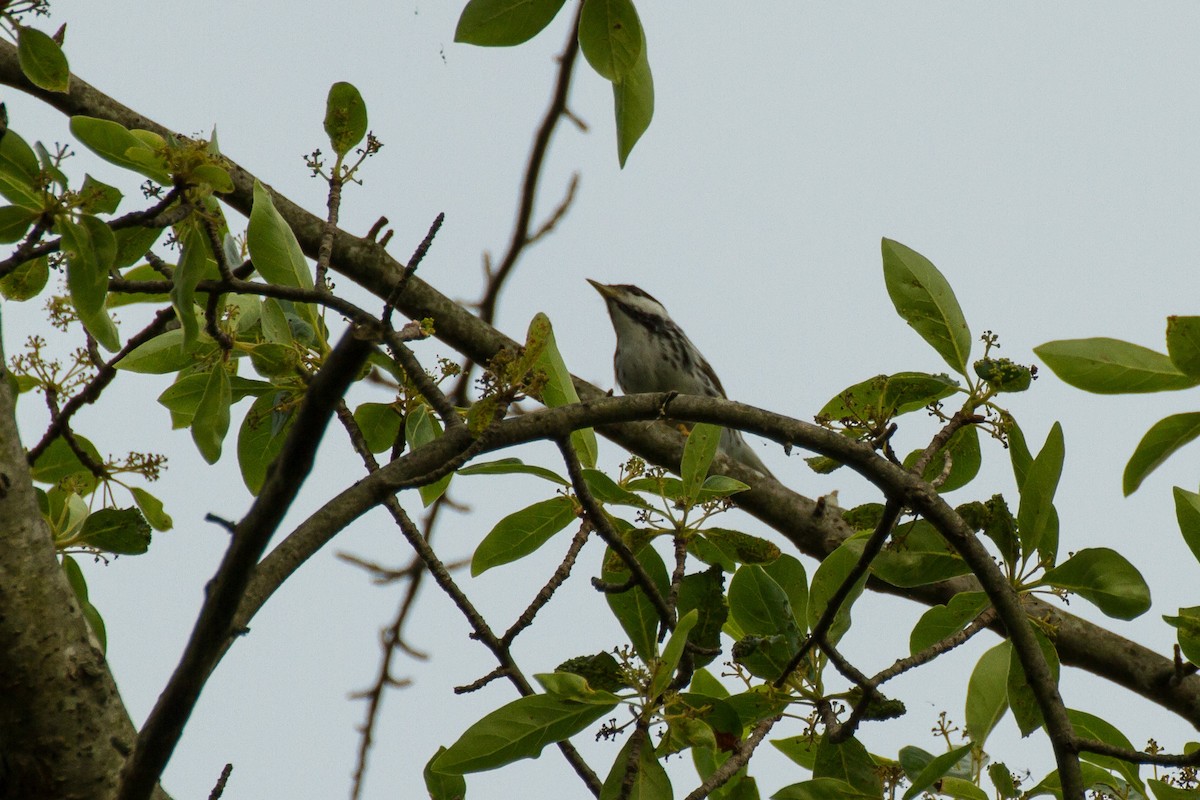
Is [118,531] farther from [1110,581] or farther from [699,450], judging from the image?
[1110,581]

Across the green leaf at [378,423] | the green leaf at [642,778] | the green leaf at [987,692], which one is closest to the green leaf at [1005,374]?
the green leaf at [987,692]

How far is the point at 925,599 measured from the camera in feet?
11.0

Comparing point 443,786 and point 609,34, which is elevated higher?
point 609,34

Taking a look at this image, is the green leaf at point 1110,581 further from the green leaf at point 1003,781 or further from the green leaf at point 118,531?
the green leaf at point 118,531

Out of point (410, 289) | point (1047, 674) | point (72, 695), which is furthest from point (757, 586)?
point (410, 289)

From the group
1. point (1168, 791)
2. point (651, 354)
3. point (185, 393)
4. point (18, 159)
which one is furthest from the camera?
point (651, 354)

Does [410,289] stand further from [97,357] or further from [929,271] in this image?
[929,271]

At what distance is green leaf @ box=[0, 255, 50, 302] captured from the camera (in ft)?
6.93

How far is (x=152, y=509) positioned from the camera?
7.79 ft

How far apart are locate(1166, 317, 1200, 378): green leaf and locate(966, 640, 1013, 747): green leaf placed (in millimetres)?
567

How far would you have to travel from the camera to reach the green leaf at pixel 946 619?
2.06 m

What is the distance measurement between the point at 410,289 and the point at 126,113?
2.83ft

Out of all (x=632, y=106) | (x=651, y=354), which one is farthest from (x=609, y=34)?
(x=651, y=354)

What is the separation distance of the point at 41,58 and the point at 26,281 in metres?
0.45
